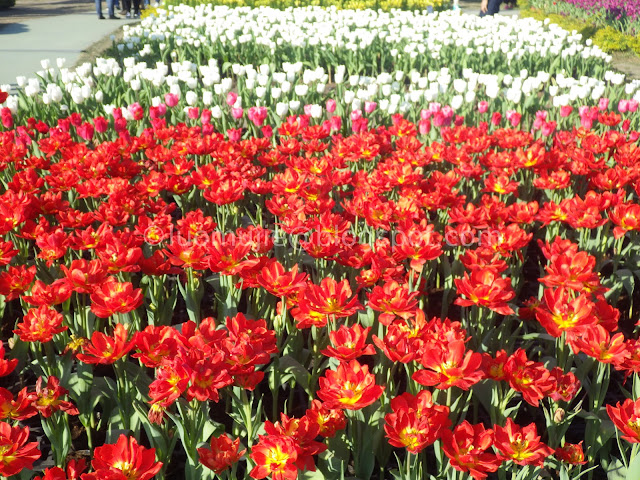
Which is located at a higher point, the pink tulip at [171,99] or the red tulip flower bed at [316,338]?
the pink tulip at [171,99]

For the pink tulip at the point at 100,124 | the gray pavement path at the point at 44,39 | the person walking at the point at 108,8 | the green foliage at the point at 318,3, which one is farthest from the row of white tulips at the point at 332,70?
the person walking at the point at 108,8

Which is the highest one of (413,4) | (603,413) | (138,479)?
(413,4)

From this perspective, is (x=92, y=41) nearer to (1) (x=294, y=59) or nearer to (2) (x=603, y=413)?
(1) (x=294, y=59)

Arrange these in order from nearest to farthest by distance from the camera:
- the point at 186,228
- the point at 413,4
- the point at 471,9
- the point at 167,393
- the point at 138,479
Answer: the point at 138,479
the point at 167,393
the point at 186,228
the point at 413,4
the point at 471,9

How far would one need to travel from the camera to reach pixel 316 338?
7.01 ft

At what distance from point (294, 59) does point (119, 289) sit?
22.0ft

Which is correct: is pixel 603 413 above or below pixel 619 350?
below

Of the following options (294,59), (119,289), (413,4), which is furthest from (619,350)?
(413,4)

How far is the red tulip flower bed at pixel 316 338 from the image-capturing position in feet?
5.05

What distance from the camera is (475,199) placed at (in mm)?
3629

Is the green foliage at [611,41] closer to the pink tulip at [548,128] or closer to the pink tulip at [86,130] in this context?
the pink tulip at [548,128]

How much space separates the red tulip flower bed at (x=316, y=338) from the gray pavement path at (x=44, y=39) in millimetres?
6174

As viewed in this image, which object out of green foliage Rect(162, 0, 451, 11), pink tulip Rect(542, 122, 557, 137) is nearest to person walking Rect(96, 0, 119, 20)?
green foliage Rect(162, 0, 451, 11)

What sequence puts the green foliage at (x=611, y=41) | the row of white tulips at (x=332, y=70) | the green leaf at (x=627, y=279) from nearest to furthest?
the green leaf at (x=627, y=279), the row of white tulips at (x=332, y=70), the green foliage at (x=611, y=41)
